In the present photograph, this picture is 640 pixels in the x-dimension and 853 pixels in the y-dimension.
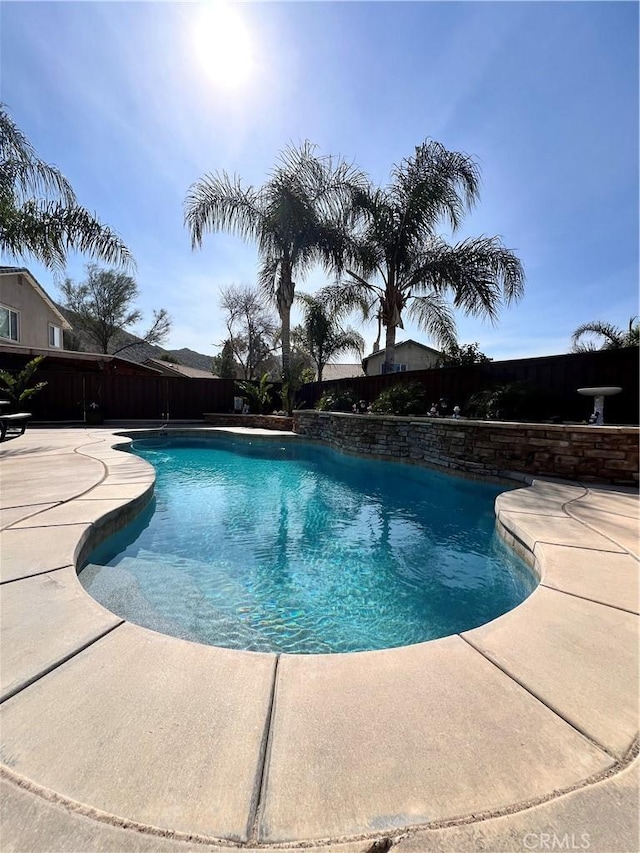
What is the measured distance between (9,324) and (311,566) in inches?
754

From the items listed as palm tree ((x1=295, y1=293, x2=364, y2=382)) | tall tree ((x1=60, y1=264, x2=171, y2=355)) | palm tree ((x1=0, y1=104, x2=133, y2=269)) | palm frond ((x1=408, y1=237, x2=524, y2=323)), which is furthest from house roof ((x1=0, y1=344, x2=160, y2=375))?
tall tree ((x1=60, y1=264, x2=171, y2=355))

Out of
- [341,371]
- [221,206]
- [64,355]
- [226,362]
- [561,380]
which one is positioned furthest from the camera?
[341,371]

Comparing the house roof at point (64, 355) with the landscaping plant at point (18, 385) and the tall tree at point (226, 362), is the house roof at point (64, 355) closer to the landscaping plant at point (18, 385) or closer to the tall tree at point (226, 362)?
the landscaping plant at point (18, 385)

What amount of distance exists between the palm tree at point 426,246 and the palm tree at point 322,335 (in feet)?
14.7

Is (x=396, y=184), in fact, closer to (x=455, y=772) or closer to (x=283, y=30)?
(x=283, y=30)

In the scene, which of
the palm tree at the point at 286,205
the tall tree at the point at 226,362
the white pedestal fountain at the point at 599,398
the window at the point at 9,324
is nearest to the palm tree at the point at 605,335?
the white pedestal fountain at the point at 599,398

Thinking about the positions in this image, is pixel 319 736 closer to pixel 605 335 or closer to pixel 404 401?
pixel 404 401

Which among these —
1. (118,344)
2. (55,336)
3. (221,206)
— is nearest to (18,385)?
(55,336)

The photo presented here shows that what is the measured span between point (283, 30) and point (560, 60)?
4597 mm

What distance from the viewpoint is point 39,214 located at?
962 cm

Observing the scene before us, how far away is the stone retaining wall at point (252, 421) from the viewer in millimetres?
14477

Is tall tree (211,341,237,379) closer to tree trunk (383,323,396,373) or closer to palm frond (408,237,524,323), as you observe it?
tree trunk (383,323,396,373)

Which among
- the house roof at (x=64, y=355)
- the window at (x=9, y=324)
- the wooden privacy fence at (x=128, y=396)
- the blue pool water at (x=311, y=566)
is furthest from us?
the window at (x=9, y=324)

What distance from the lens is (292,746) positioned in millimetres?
1289
